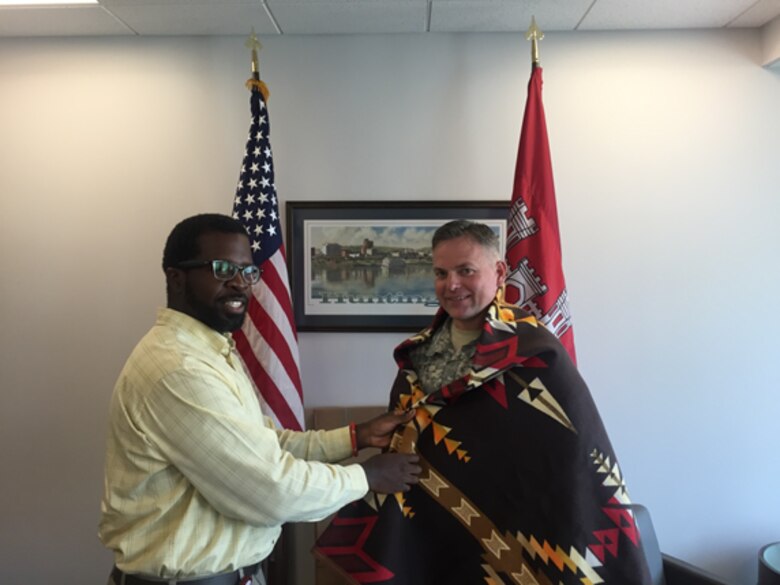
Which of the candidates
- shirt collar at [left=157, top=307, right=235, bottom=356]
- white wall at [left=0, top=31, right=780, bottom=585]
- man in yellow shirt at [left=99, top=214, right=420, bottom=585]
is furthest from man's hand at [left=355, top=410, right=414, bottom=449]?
white wall at [left=0, top=31, right=780, bottom=585]

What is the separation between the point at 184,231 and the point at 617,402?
206 cm

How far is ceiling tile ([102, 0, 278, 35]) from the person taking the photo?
2232 mm

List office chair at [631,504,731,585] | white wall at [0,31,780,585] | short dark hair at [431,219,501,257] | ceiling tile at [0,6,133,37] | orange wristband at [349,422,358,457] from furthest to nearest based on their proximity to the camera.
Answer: white wall at [0,31,780,585] < ceiling tile at [0,6,133,37] < office chair at [631,504,731,585] < orange wristband at [349,422,358,457] < short dark hair at [431,219,501,257]

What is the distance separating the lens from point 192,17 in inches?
92.4

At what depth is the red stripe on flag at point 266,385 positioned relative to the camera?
221cm

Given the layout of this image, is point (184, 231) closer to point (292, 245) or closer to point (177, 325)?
point (177, 325)

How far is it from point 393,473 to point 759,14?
244 cm

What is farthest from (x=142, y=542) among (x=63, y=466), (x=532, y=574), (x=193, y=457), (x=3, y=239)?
(x=3, y=239)

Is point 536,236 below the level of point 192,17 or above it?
below

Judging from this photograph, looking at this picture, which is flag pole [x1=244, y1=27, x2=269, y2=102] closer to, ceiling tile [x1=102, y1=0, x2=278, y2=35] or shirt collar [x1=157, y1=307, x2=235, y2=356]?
ceiling tile [x1=102, y1=0, x2=278, y2=35]

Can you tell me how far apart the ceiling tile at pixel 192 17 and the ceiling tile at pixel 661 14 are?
4.67 ft

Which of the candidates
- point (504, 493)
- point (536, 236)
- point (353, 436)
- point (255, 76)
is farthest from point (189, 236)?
point (536, 236)

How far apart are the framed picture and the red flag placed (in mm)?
253

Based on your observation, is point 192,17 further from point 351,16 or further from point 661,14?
point 661,14
